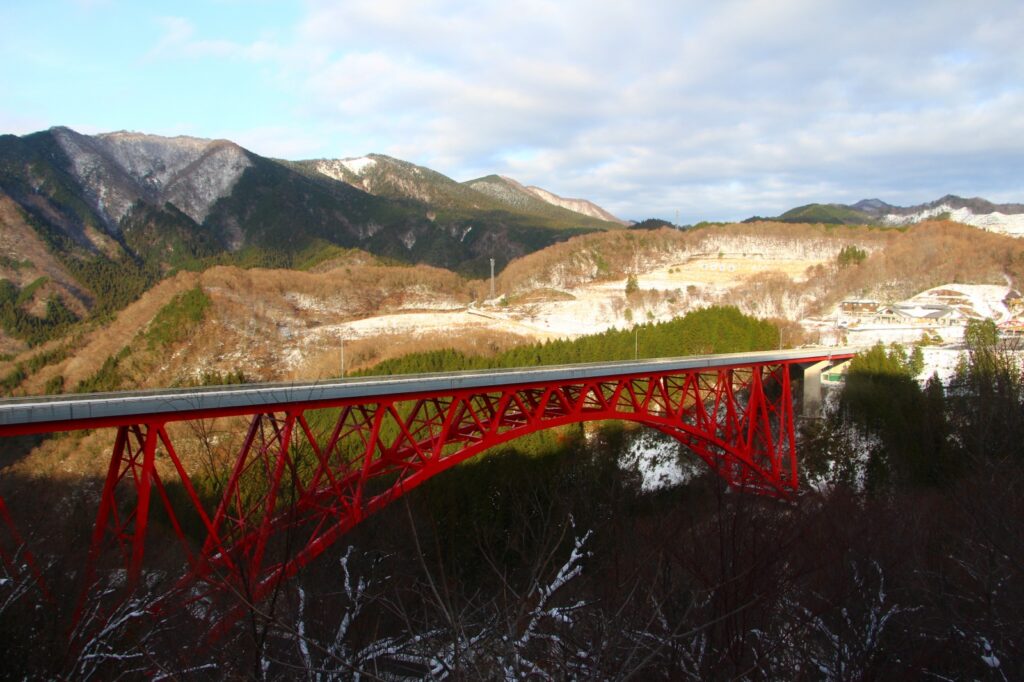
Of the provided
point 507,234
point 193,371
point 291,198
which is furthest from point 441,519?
point 291,198

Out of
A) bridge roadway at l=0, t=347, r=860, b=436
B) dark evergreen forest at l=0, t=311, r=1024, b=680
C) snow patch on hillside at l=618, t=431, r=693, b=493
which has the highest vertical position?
bridge roadway at l=0, t=347, r=860, b=436

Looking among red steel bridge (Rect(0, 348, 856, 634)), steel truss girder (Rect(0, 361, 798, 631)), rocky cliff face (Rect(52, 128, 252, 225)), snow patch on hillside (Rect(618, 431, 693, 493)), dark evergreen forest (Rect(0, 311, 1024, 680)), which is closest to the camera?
dark evergreen forest (Rect(0, 311, 1024, 680))

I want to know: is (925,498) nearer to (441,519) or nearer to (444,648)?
(441,519)

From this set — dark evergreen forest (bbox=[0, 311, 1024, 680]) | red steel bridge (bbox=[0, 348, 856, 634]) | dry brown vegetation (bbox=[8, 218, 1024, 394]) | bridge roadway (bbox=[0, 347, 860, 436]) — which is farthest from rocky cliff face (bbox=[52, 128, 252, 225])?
bridge roadway (bbox=[0, 347, 860, 436])

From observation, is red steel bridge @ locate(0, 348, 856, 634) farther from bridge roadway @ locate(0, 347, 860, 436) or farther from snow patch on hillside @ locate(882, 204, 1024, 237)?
snow patch on hillside @ locate(882, 204, 1024, 237)

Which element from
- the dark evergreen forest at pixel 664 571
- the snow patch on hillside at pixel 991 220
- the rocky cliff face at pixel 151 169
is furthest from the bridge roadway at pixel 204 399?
the rocky cliff face at pixel 151 169
